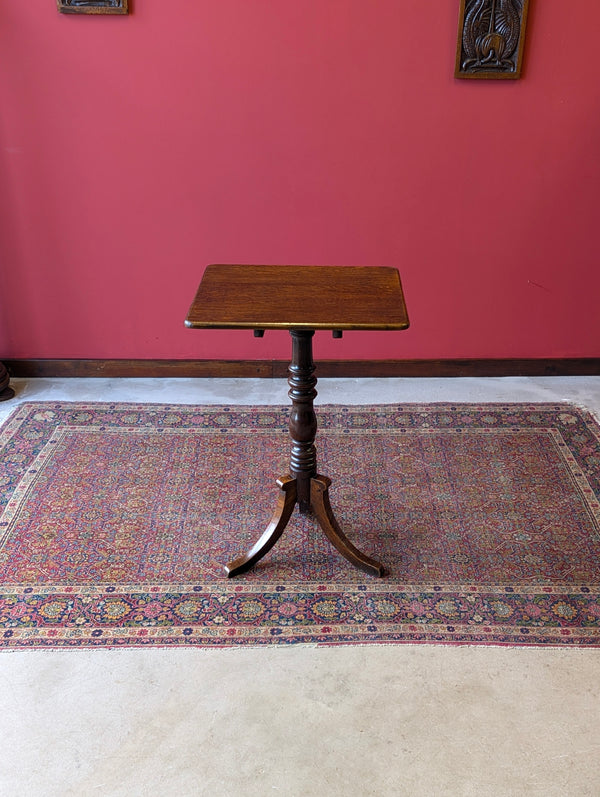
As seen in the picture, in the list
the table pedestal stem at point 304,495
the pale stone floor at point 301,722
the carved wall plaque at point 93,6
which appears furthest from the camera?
the carved wall plaque at point 93,6

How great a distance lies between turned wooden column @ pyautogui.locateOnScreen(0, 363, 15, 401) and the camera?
3.84 m

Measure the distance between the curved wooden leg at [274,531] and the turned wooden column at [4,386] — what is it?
1.71m

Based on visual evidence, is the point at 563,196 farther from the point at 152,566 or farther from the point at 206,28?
the point at 152,566

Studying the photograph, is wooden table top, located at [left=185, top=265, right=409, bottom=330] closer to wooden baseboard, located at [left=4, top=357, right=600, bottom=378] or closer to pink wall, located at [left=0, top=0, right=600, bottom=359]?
pink wall, located at [left=0, top=0, right=600, bottom=359]

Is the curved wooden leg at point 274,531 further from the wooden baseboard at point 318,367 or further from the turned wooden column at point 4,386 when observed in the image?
the turned wooden column at point 4,386

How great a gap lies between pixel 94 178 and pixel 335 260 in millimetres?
1187

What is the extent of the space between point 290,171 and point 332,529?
180 centimetres

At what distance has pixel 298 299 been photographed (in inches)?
96.4

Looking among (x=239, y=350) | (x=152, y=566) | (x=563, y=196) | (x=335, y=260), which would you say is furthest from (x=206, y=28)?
(x=152, y=566)

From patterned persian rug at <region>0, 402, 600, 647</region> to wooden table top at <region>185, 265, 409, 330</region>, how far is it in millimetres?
935

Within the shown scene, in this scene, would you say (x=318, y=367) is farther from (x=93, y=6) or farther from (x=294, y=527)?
(x=93, y=6)

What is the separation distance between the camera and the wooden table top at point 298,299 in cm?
230

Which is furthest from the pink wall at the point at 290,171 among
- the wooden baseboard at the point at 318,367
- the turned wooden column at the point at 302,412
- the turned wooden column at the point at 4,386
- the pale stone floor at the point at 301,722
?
the pale stone floor at the point at 301,722

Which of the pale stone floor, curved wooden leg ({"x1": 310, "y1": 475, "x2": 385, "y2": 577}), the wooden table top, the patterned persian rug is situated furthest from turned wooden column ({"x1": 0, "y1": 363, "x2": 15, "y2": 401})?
curved wooden leg ({"x1": 310, "y1": 475, "x2": 385, "y2": 577})
